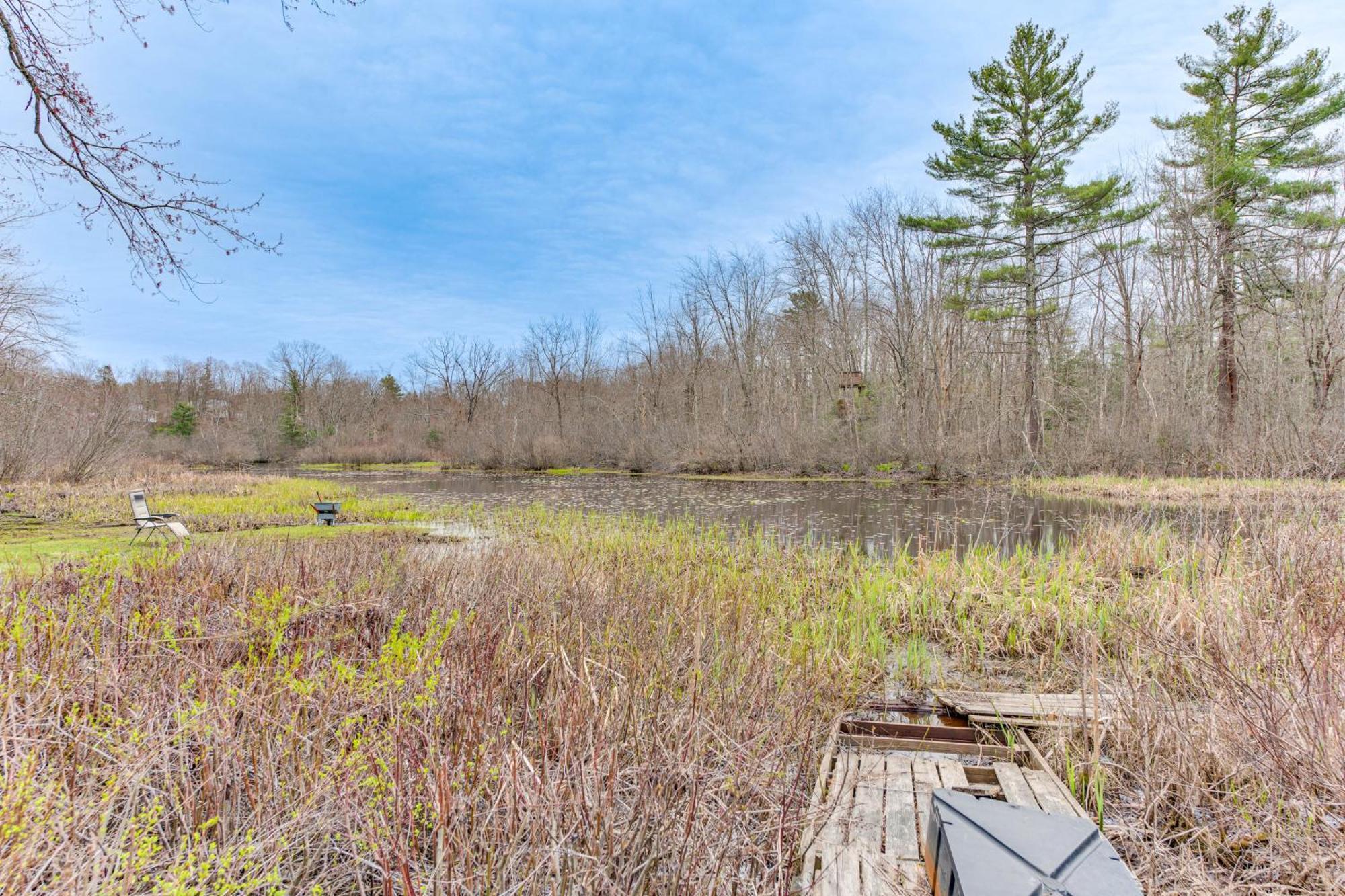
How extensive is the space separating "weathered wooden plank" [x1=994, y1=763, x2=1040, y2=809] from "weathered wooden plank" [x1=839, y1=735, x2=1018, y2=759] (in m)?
0.26

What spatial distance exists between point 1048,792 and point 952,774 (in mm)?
413

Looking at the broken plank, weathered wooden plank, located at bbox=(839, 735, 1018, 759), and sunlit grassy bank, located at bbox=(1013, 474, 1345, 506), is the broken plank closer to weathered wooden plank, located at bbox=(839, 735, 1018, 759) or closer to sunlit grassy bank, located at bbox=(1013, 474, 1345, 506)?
weathered wooden plank, located at bbox=(839, 735, 1018, 759)

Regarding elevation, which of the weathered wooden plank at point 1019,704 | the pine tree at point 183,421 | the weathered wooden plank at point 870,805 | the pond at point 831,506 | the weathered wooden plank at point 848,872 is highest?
the pine tree at point 183,421

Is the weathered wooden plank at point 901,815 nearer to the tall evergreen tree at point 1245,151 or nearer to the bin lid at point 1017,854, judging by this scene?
the bin lid at point 1017,854

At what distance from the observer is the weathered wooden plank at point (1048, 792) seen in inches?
107

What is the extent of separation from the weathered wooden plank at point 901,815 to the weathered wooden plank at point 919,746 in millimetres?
238

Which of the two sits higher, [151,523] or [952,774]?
[151,523]

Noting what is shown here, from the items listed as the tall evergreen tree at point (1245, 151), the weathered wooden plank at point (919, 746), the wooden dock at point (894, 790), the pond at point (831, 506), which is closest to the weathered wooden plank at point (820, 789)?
the wooden dock at point (894, 790)

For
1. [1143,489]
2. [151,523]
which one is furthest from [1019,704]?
[1143,489]

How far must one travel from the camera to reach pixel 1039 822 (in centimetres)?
218

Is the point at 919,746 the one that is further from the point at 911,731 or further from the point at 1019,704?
the point at 1019,704

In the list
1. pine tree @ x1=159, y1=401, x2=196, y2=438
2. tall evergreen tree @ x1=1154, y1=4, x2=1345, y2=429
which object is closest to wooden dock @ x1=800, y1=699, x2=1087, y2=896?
tall evergreen tree @ x1=1154, y1=4, x2=1345, y2=429

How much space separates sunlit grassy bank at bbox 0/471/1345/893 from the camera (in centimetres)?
188

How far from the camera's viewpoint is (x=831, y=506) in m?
16.7
